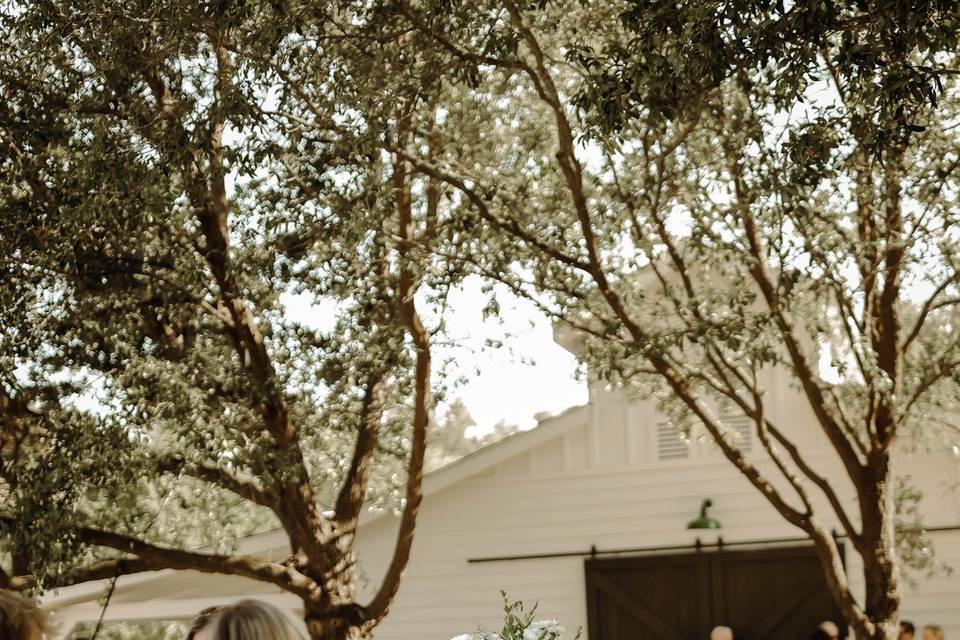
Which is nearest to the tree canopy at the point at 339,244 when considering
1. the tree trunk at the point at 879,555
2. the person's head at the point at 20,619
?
the tree trunk at the point at 879,555

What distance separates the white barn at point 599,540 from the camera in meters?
15.5

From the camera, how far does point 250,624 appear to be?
10.6 feet

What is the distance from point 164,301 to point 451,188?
3034 millimetres

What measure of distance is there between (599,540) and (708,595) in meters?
1.57

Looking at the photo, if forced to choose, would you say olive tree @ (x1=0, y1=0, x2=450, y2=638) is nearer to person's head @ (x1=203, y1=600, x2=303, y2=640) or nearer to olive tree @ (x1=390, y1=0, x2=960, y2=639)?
olive tree @ (x1=390, y1=0, x2=960, y2=639)

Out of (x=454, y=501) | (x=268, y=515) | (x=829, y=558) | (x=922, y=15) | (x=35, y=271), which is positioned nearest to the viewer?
(x=922, y=15)

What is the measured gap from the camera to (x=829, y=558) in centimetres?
1158

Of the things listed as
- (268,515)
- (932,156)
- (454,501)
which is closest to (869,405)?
(932,156)

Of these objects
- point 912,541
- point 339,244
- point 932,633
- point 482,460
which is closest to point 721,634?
point 932,633

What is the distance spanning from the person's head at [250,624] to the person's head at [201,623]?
4cm

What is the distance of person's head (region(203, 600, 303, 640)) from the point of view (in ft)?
10.6

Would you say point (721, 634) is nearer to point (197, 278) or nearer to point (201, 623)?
point (197, 278)

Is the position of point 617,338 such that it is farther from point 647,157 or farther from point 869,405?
point 869,405

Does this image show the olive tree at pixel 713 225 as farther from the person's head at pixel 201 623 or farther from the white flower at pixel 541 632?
the person's head at pixel 201 623
